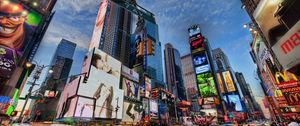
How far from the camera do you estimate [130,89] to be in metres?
39.1

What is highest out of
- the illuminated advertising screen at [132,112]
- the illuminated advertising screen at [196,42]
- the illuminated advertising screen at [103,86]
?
the illuminated advertising screen at [196,42]

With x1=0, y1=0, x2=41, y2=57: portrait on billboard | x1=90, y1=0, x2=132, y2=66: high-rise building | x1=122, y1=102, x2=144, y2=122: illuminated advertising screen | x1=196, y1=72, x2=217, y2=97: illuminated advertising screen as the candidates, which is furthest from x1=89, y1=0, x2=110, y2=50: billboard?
x1=196, y1=72, x2=217, y2=97: illuminated advertising screen

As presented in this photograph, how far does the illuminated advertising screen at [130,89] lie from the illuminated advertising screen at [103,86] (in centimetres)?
396

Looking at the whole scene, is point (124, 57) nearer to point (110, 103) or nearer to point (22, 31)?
point (110, 103)

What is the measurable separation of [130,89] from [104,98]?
11579 millimetres

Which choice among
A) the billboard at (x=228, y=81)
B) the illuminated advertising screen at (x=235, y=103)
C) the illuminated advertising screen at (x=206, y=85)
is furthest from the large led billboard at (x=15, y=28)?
the billboard at (x=228, y=81)

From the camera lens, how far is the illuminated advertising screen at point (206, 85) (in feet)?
145

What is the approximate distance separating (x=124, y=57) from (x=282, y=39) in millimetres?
88839

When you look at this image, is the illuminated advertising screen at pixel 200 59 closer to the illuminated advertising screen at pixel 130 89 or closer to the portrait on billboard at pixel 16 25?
the illuminated advertising screen at pixel 130 89

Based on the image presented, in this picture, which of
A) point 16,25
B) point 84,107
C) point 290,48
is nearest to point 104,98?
point 84,107

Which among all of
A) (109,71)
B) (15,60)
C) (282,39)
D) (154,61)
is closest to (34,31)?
(15,60)

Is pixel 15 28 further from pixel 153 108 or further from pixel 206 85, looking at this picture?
pixel 206 85

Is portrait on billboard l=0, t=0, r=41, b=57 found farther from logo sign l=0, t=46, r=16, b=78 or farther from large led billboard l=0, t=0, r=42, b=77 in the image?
logo sign l=0, t=46, r=16, b=78

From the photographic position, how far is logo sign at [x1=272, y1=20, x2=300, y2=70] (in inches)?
226
